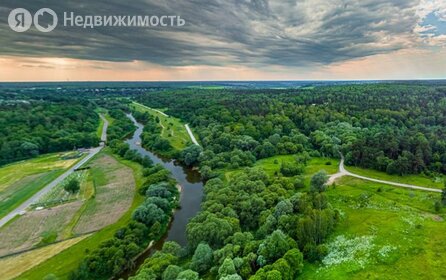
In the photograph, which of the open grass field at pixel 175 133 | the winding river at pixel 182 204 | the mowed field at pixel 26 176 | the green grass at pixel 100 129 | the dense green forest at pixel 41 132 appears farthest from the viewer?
the green grass at pixel 100 129

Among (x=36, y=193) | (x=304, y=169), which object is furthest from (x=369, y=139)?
(x=36, y=193)

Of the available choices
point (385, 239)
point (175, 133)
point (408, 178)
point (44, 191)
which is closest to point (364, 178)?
point (408, 178)

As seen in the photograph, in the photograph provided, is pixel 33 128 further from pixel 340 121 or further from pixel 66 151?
pixel 340 121

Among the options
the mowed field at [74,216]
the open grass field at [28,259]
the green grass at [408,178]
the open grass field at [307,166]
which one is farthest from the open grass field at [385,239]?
the mowed field at [74,216]

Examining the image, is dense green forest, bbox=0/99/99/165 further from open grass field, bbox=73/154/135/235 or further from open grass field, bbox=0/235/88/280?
open grass field, bbox=0/235/88/280

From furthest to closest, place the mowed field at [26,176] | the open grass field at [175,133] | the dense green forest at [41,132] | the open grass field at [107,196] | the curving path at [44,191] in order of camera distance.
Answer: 1. the open grass field at [175,133]
2. the dense green forest at [41,132]
3. the mowed field at [26,176]
4. the curving path at [44,191]
5. the open grass field at [107,196]

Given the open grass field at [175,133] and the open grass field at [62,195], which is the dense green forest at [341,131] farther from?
the open grass field at [62,195]

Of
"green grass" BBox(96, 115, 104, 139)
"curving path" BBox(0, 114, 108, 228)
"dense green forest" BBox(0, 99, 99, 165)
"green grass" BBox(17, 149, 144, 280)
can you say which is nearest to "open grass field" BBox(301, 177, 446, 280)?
"green grass" BBox(17, 149, 144, 280)
